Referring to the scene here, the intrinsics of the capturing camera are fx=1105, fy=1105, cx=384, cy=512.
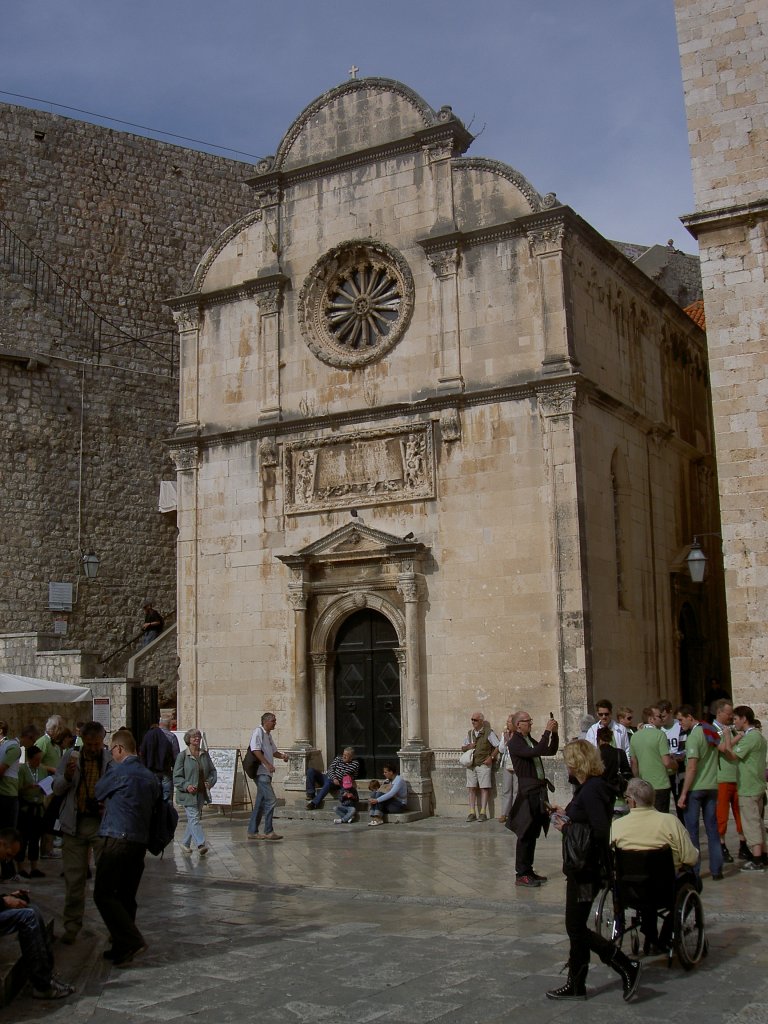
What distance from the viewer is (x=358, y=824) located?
52.1 ft

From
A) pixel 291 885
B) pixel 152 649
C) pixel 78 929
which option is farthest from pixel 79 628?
pixel 78 929

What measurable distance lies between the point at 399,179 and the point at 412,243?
118 cm

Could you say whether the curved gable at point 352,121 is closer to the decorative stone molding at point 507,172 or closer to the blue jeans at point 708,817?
the decorative stone molding at point 507,172

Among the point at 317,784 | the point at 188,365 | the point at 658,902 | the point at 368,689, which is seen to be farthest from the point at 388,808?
the point at 658,902

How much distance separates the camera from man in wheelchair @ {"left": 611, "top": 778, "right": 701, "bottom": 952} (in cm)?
679

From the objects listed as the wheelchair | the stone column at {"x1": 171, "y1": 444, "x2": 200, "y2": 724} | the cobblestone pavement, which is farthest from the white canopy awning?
the wheelchair

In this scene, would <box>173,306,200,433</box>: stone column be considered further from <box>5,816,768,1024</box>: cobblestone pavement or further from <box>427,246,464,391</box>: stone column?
<box>5,816,768,1024</box>: cobblestone pavement

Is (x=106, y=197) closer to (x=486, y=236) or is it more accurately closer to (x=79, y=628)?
(x=79, y=628)

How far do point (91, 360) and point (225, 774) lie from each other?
490 inches

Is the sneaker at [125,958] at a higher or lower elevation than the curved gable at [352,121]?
lower

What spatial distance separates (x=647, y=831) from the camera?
6891 mm

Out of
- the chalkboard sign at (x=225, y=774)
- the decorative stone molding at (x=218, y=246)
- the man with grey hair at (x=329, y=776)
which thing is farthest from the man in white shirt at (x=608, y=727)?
the decorative stone molding at (x=218, y=246)

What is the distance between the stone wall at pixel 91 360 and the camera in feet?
80.9

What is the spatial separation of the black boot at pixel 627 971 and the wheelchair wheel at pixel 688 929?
626 millimetres
